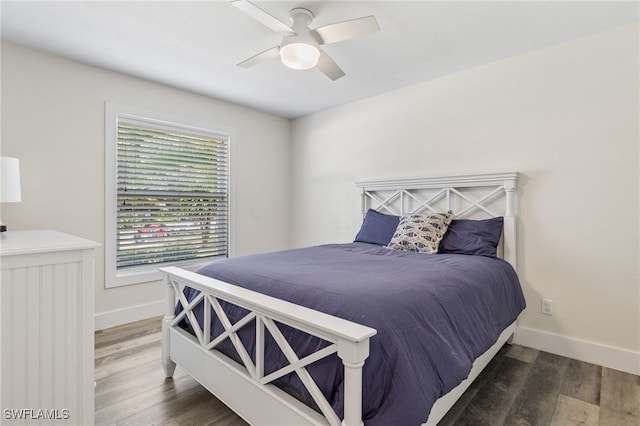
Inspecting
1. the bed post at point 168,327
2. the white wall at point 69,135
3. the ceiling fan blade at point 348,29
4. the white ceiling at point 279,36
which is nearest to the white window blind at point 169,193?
the white wall at point 69,135

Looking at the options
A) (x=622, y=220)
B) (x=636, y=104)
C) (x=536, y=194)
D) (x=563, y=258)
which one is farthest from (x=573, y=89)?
(x=563, y=258)

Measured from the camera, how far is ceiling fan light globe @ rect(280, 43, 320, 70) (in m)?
1.92

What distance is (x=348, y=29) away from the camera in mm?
1838

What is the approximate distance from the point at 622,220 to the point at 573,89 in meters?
1.01

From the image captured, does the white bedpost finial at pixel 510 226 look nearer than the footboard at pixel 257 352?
No

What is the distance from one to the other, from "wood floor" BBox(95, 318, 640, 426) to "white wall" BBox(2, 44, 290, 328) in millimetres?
866

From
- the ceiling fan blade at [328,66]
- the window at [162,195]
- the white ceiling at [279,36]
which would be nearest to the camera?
the white ceiling at [279,36]

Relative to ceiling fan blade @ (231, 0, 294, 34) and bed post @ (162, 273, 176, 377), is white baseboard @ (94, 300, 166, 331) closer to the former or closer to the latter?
bed post @ (162, 273, 176, 377)

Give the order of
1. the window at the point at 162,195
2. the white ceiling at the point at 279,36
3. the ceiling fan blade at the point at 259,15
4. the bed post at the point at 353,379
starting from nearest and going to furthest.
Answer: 1. the bed post at the point at 353,379
2. the ceiling fan blade at the point at 259,15
3. the white ceiling at the point at 279,36
4. the window at the point at 162,195

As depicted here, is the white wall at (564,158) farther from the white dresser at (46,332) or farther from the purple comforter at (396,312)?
the white dresser at (46,332)

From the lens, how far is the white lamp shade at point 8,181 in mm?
1843

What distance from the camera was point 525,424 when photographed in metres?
1.61

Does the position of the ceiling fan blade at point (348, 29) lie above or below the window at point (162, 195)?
above

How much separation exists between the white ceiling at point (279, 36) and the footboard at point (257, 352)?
170cm
